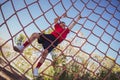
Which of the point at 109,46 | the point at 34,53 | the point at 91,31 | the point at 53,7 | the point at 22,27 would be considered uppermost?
the point at 34,53

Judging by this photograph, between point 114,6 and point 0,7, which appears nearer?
point 0,7

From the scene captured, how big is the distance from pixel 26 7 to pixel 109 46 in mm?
818

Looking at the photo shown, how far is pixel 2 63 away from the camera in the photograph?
1571 mm

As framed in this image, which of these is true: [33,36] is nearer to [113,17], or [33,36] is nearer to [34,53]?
[113,17]

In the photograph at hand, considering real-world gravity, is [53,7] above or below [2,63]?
above

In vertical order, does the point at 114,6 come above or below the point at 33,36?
below

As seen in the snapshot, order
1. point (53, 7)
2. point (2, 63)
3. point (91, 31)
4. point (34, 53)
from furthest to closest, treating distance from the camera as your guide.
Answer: point (34, 53) < point (91, 31) < point (53, 7) < point (2, 63)

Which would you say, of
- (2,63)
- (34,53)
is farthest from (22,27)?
(34,53)

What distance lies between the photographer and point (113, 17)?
214 cm

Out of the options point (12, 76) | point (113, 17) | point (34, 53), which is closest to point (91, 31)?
point (113, 17)

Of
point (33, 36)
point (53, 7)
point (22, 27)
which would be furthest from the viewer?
point (33, 36)

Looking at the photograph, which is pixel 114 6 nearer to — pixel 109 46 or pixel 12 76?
pixel 109 46

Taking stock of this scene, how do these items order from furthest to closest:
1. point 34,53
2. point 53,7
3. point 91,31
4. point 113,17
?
point 34,53 → point 113,17 → point 91,31 → point 53,7

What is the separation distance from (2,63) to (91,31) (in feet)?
2.53
